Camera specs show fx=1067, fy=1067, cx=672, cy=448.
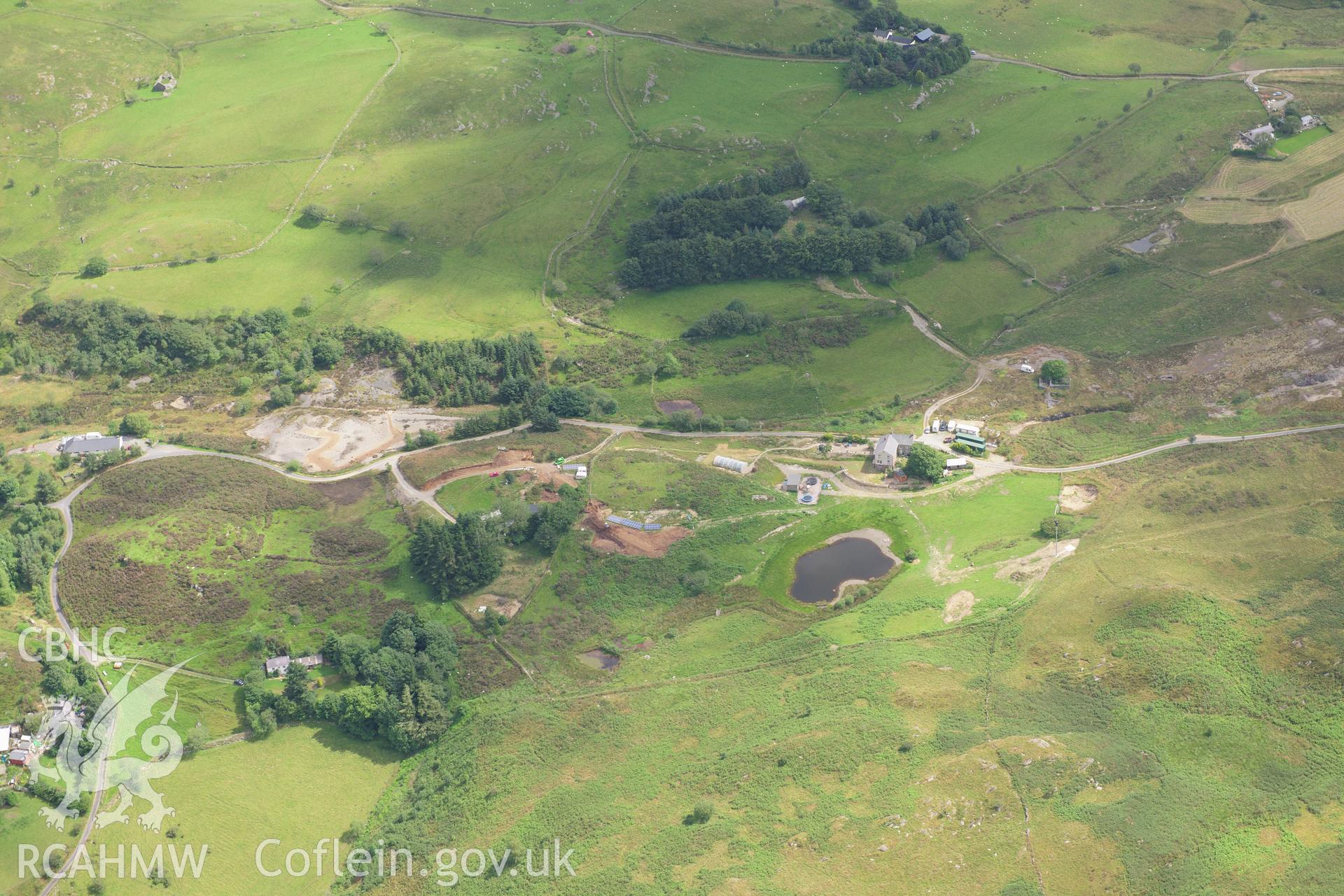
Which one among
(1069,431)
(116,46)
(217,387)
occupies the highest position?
(116,46)

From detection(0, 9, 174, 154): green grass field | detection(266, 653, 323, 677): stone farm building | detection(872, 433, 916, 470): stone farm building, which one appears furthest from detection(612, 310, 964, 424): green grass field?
detection(0, 9, 174, 154): green grass field

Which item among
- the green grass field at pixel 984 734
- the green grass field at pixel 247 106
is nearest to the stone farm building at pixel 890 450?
the green grass field at pixel 984 734

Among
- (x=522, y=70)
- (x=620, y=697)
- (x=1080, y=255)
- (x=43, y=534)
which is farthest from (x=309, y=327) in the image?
(x=1080, y=255)

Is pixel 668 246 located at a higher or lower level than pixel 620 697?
higher

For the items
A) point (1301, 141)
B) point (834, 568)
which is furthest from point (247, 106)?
point (1301, 141)

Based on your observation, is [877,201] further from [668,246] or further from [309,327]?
[309,327]

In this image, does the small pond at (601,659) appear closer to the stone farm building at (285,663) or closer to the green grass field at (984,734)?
the green grass field at (984,734)

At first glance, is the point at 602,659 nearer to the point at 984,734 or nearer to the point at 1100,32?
the point at 984,734
